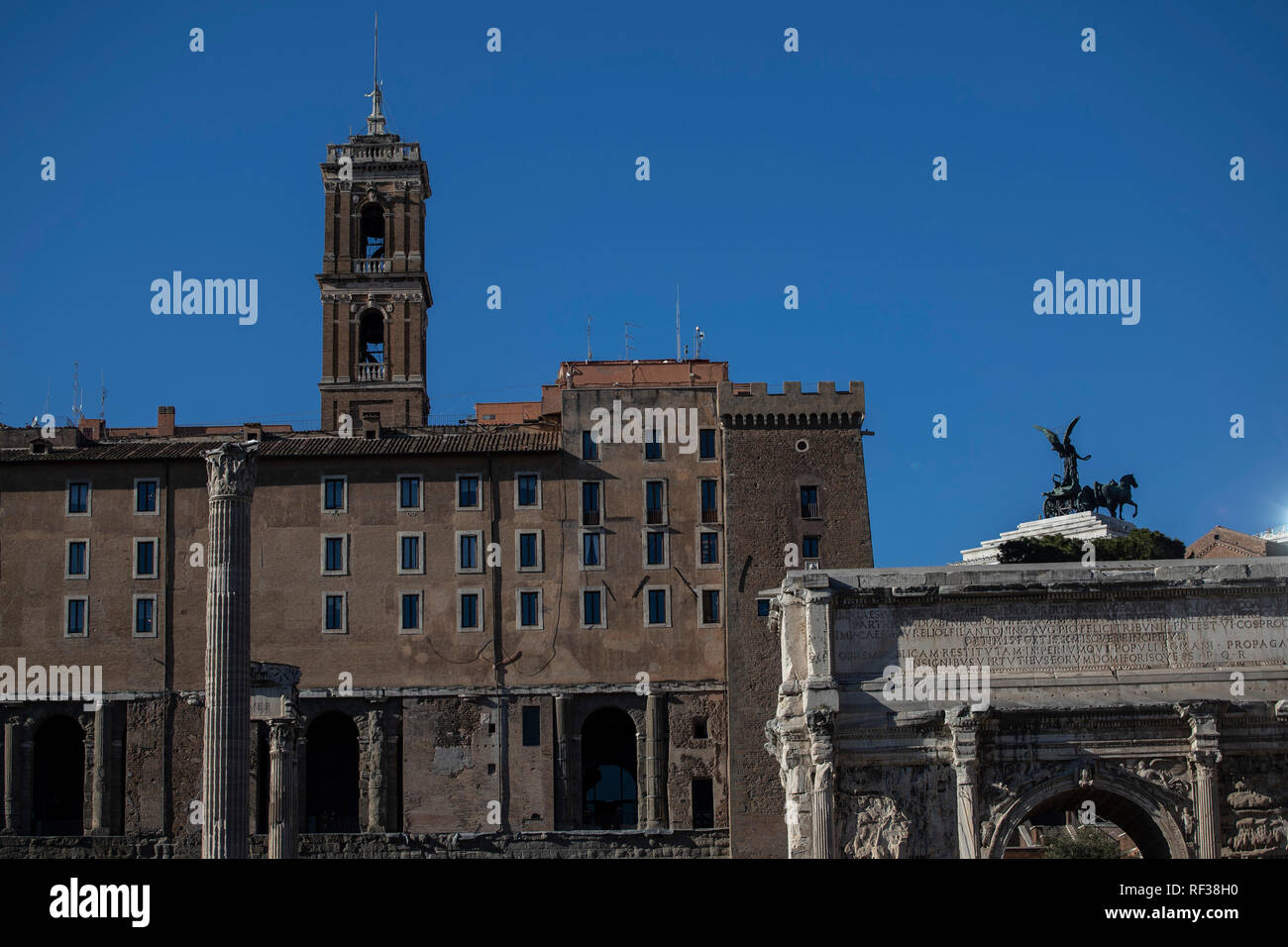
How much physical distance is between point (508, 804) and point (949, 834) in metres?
29.2

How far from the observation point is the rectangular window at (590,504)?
200 ft

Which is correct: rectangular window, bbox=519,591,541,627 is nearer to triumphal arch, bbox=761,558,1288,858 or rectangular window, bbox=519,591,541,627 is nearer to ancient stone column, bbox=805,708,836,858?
triumphal arch, bbox=761,558,1288,858

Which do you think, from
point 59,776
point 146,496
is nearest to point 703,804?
point 146,496

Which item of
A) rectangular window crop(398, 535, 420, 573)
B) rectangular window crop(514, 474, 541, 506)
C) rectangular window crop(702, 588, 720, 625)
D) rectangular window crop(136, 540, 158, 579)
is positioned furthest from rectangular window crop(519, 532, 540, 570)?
rectangular window crop(136, 540, 158, 579)

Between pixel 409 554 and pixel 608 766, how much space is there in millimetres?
9765

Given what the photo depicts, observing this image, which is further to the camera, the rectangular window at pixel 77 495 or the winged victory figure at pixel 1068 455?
the winged victory figure at pixel 1068 455

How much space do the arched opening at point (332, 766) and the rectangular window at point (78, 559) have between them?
936 centimetres

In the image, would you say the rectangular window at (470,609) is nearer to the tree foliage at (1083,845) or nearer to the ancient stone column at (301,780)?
the ancient stone column at (301,780)

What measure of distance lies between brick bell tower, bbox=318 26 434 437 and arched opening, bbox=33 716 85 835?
14483 mm

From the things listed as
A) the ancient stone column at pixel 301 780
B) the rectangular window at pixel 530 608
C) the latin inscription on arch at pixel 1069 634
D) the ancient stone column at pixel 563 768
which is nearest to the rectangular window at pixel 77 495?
the ancient stone column at pixel 301 780

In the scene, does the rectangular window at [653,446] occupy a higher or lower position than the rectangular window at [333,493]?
higher

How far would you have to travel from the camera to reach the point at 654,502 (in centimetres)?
6122
